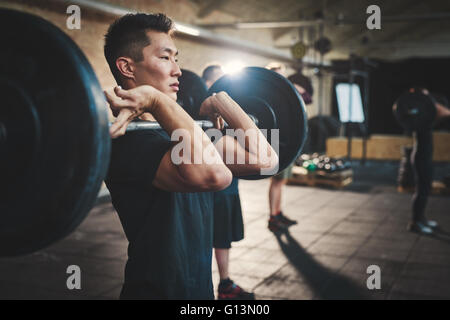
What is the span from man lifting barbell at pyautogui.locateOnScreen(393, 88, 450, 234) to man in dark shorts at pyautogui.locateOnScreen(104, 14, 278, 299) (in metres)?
2.68

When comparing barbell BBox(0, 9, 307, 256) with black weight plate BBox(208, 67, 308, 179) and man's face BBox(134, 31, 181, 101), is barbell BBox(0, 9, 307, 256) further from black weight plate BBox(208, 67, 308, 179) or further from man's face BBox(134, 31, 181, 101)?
black weight plate BBox(208, 67, 308, 179)

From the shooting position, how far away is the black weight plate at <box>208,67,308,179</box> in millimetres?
1387

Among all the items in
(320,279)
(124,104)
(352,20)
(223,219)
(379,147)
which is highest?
(352,20)

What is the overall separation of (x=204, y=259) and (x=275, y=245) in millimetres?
2347

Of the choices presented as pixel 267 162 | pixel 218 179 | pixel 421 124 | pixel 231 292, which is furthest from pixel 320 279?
pixel 218 179

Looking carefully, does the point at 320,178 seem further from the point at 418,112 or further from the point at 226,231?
the point at 226,231

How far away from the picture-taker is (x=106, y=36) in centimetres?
108

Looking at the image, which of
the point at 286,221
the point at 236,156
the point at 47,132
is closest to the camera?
the point at 47,132

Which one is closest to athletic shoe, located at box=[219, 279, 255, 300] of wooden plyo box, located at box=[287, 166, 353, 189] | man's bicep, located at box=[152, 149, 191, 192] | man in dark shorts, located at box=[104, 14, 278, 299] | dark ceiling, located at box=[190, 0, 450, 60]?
man in dark shorts, located at box=[104, 14, 278, 299]

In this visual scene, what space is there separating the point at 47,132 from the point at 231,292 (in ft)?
5.99

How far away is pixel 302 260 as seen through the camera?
303 centimetres

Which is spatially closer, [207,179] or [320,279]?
[207,179]
